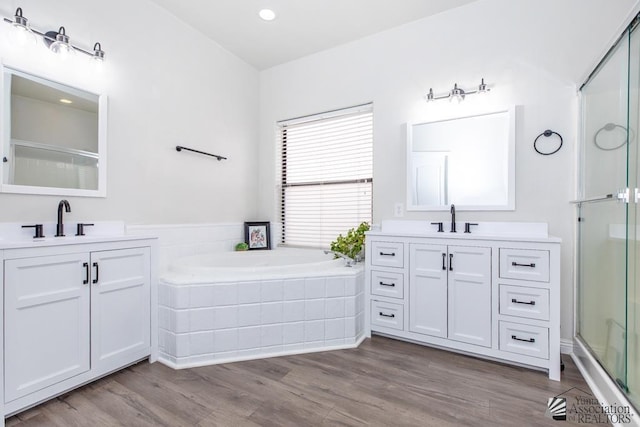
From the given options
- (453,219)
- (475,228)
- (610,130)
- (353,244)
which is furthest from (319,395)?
(610,130)

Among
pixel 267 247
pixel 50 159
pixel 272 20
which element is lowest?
pixel 267 247

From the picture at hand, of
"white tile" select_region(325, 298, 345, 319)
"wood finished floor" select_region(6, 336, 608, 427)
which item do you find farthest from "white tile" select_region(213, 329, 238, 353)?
"white tile" select_region(325, 298, 345, 319)

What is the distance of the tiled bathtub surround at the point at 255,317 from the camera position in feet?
6.61

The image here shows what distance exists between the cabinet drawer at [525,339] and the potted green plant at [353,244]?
46.3 inches

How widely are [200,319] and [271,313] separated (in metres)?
0.47

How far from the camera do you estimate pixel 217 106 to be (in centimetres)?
307

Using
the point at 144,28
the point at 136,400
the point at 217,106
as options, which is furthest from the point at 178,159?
the point at 136,400

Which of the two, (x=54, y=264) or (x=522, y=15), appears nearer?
(x=54, y=264)

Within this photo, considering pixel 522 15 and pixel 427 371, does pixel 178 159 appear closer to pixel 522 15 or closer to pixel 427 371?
pixel 427 371

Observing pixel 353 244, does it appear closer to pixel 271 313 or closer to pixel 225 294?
pixel 271 313

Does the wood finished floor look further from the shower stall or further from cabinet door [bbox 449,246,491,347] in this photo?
the shower stall

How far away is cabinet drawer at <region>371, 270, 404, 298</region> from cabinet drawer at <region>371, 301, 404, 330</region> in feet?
0.27

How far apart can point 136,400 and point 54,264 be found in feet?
2.79

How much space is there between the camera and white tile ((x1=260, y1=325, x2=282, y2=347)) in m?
2.14
